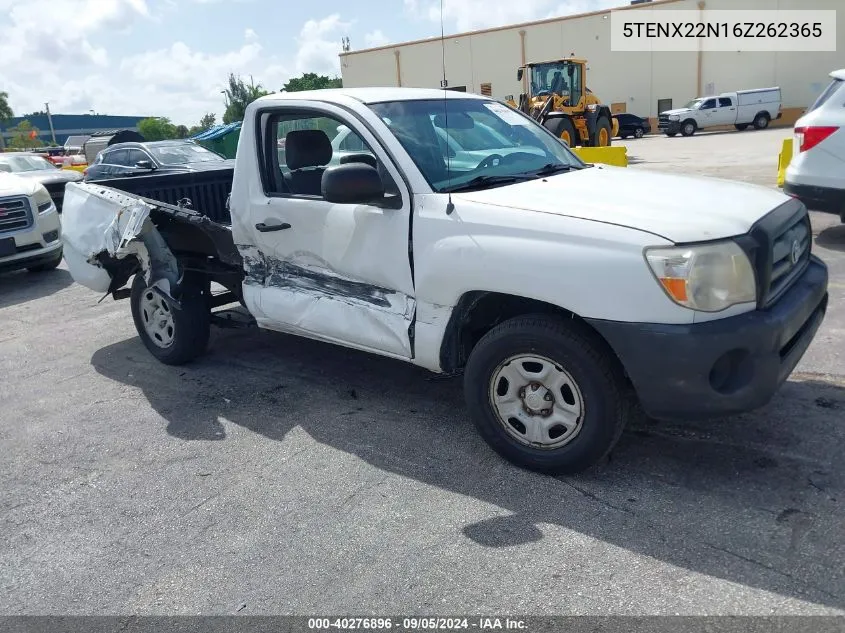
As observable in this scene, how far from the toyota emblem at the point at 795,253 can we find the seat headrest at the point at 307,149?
2.80 meters

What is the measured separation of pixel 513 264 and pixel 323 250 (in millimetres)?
1373

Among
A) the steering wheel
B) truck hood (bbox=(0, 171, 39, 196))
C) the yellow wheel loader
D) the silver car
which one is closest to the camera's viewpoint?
the steering wheel

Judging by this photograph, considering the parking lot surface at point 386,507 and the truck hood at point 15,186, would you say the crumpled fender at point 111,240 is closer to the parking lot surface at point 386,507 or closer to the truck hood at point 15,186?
the parking lot surface at point 386,507

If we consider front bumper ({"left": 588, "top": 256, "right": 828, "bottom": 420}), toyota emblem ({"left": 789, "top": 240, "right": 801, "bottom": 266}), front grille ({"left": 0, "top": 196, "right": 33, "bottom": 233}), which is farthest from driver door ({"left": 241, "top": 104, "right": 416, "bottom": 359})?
front grille ({"left": 0, "top": 196, "right": 33, "bottom": 233})

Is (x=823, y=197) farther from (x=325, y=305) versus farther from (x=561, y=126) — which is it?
(x=561, y=126)

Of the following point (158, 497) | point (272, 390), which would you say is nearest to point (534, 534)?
point (158, 497)

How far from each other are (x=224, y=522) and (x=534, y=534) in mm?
1441

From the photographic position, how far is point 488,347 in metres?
3.46

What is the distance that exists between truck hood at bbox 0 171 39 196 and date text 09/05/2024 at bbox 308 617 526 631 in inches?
325

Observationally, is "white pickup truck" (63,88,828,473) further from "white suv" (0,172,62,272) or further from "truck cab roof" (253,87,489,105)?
"white suv" (0,172,62,272)

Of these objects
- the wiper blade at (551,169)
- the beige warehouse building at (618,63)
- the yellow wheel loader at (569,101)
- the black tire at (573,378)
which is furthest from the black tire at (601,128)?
the black tire at (573,378)

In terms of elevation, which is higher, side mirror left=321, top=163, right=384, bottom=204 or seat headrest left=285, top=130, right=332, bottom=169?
seat headrest left=285, top=130, right=332, bottom=169

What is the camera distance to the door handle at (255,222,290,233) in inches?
171

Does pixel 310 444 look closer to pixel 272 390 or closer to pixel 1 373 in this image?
pixel 272 390
